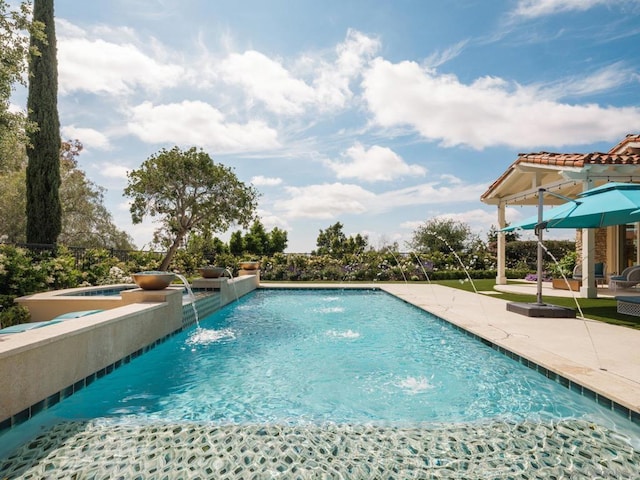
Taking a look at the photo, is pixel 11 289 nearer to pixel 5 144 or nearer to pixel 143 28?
pixel 5 144

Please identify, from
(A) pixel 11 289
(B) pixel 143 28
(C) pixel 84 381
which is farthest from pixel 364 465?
(B) pixel 143 28

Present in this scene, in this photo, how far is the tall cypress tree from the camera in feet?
40.4

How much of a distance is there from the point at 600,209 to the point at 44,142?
15.3m

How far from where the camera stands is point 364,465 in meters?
2.54

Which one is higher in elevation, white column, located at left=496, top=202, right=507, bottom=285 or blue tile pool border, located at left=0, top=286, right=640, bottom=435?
white column, located at left=496, top=202, right=507, bottom=285

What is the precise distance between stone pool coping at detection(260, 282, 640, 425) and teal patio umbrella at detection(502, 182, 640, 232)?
1856 mm

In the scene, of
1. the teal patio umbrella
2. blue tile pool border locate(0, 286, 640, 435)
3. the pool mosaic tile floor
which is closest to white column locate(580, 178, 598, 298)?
the teal patio umbrella

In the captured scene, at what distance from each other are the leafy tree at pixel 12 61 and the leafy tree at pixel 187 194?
5.13m

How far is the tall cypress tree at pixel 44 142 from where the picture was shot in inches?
485

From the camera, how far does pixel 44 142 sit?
1262 cm

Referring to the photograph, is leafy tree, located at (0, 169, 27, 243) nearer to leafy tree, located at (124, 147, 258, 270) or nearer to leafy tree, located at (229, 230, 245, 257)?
leafy tree, located at (124, 147, 258, 270)

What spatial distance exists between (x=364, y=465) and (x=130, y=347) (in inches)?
152

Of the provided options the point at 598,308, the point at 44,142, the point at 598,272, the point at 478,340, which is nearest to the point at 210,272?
the point at 478,340

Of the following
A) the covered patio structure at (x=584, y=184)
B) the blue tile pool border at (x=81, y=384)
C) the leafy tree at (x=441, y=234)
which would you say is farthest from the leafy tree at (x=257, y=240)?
the blue tile pool border at (x=81, y=384)
